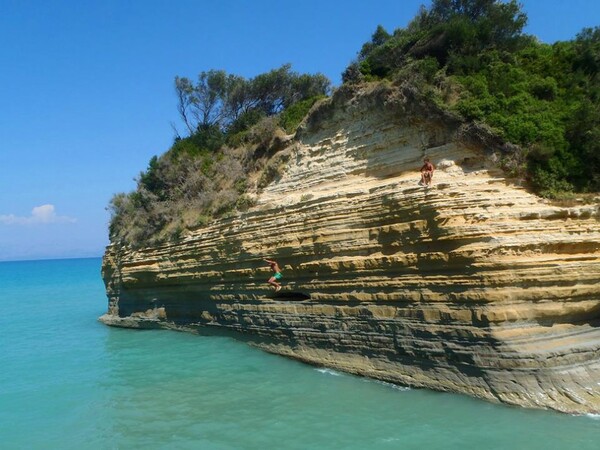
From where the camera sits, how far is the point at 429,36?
44.2 ft

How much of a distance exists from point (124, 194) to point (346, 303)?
1475cm

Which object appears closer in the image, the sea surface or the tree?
the sea surface

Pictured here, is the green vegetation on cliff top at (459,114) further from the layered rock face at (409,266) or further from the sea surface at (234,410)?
the sea surface at (234,410)

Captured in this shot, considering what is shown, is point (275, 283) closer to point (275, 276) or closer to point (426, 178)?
point (275, 276)

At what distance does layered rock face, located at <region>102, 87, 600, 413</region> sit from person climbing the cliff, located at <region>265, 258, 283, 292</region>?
0.69 feet

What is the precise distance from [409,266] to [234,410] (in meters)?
4.67

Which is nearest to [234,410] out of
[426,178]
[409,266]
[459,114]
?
[409,266]

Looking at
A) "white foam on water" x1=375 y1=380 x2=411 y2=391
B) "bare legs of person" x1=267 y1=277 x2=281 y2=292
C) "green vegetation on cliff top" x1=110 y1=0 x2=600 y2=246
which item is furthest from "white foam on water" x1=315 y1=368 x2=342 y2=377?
"green vegetation on cliff top" x1=110 y1=0 x2=600 y2=246

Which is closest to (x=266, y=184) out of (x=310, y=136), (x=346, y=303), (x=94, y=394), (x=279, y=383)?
(x=310, y=136)

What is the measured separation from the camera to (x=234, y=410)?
30.9ft

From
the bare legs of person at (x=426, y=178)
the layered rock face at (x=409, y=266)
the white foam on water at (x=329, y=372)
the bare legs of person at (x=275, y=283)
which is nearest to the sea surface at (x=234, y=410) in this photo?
the white foam on water at (x=329, y=372)

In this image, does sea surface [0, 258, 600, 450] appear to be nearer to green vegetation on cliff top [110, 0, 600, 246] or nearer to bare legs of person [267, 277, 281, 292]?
bare legs of person [267, 277, 281, 292]

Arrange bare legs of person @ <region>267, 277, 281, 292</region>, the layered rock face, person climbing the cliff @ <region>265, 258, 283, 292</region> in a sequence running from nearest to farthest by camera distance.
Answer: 1. the layered rock face
2. person climbing the cliff @ <region>265, 258, 283, 292</region>
3. bare legs of person @ <region>267, 277, 281, 292</region>

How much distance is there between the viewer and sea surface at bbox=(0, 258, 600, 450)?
7.85 m
